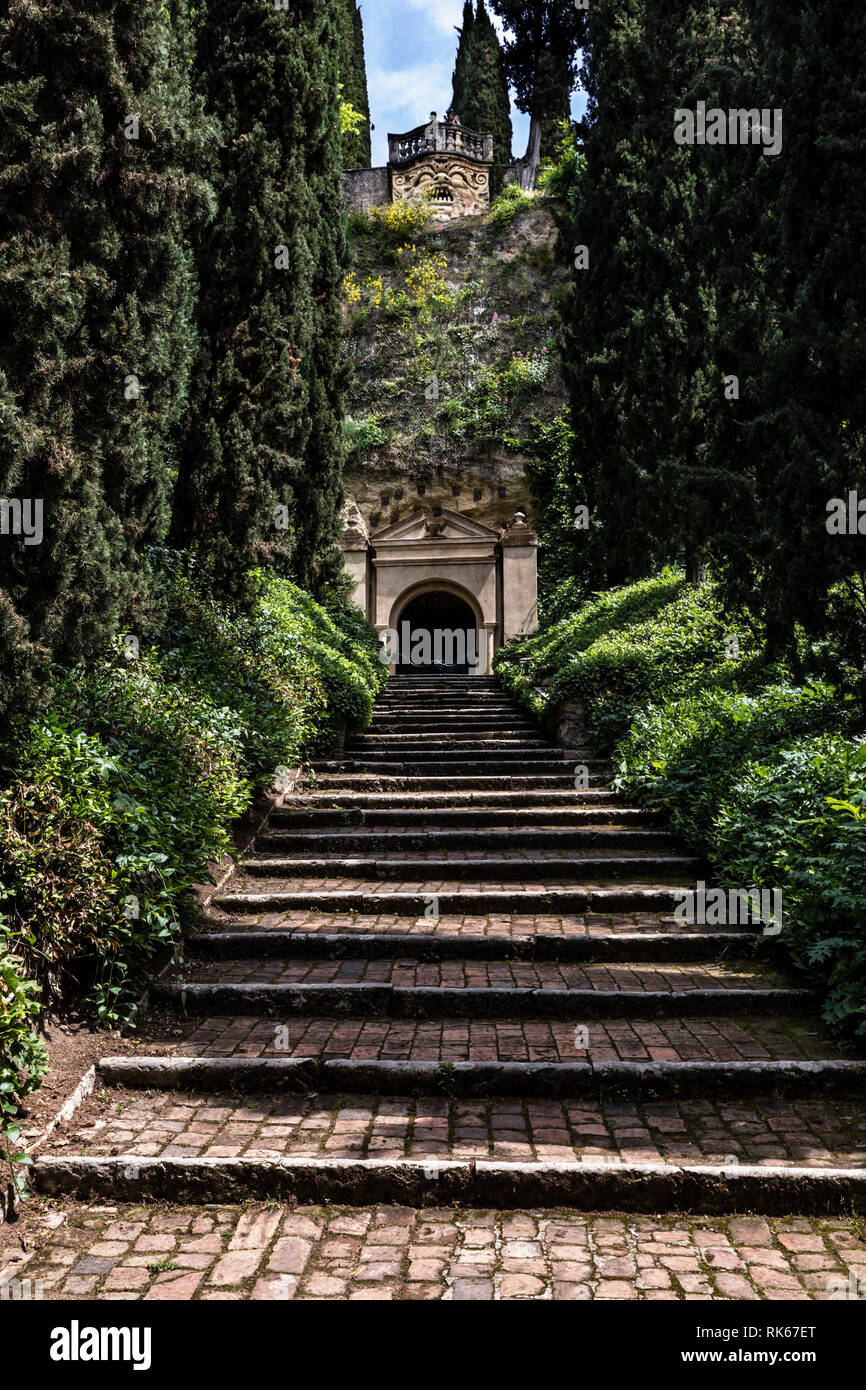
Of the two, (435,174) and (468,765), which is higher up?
(435,174)

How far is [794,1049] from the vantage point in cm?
410

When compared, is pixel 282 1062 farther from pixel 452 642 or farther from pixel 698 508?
pixel 452 642

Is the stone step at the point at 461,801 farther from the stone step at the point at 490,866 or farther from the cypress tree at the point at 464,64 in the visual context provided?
the cypress tree at the point at 464,64

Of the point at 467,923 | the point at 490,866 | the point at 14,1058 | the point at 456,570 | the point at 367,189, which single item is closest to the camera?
the point at 14,1058

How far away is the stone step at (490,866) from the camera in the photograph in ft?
21.4

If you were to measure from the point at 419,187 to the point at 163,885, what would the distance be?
1094 inches

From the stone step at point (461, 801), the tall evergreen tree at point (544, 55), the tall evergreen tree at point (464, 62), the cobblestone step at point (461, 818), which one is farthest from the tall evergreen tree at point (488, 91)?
the cobblestone step at point (461, 818)

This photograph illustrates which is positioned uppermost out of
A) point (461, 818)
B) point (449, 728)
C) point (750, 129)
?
point (750, 129)

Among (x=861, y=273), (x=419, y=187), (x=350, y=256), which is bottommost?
(x=861, y=273)

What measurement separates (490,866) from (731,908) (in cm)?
177

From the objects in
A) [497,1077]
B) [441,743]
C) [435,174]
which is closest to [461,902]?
[497,1077]

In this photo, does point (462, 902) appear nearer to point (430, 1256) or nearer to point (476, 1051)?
point (476, 1051)

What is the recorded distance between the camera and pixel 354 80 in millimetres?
29625
